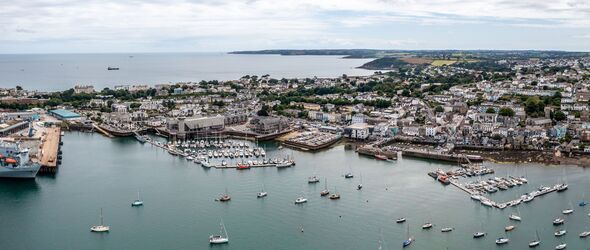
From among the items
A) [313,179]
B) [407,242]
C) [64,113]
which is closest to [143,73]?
[64,113]

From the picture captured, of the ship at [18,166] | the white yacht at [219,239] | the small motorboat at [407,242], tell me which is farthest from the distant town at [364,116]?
the white yacht at [219,239]

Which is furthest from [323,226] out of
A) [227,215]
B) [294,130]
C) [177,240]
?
[294,130]

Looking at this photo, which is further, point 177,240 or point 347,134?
point 347,134

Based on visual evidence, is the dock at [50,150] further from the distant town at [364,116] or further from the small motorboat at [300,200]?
the small motorboat at [300,200]

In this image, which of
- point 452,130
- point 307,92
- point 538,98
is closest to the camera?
point 452,130

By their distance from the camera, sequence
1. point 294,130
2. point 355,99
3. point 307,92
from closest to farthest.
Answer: point 294,130
point 355,99
point 307,92

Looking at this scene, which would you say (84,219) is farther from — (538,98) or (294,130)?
(538,98)

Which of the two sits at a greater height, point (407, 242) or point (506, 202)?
point (506, 202)

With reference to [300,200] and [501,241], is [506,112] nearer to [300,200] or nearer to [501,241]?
[300,200]
